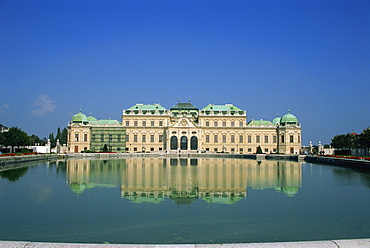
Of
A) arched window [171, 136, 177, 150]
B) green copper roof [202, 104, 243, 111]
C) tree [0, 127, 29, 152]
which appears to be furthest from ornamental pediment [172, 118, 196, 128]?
tree [0, 127, 29, 152]

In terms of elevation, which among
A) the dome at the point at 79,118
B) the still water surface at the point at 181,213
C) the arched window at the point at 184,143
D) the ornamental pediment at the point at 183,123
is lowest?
the still water surface at the point at 181,213

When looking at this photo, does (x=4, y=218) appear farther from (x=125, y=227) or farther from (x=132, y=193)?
(x=132, y=193)

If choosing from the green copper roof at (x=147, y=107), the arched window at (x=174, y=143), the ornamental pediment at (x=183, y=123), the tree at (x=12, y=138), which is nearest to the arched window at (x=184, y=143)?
the arched window at (x=174, y=143)

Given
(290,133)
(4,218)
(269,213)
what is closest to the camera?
(4,218)

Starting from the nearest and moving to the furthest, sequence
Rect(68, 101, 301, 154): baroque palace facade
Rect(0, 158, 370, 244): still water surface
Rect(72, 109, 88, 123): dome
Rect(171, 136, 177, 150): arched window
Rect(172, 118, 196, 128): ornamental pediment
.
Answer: Rect(0, 158, 370, 244): still water surface
Rect(172, 118, 196, 128): ornamental pediment
Rect(171, 136, 177, 150): arched window
Rect(68, 101, 301, 154): baroque palace facade
Rect(72, 109, 88, 123): dome

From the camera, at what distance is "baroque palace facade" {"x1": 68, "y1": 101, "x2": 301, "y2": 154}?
90.9 meters

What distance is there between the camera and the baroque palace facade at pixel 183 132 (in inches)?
3578

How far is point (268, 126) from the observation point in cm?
9525

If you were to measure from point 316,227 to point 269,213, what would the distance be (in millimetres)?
2704

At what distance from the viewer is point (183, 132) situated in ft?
296

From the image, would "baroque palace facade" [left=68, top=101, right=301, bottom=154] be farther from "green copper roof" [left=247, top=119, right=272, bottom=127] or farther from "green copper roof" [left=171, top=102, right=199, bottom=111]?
"green copper roof" [left=171, top=102, right=199, bottom=111]

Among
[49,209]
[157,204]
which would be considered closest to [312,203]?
[157,204]

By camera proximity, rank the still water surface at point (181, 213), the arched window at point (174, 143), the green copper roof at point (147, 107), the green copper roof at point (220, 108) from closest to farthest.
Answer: the still water surface at point (181, 213)
the arched window at point (174, 143)
the green copper roof at point (147, 107)
the green copper roof at point (220, 108)

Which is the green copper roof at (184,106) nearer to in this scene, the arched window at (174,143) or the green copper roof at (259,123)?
the arched window at (174,143)
